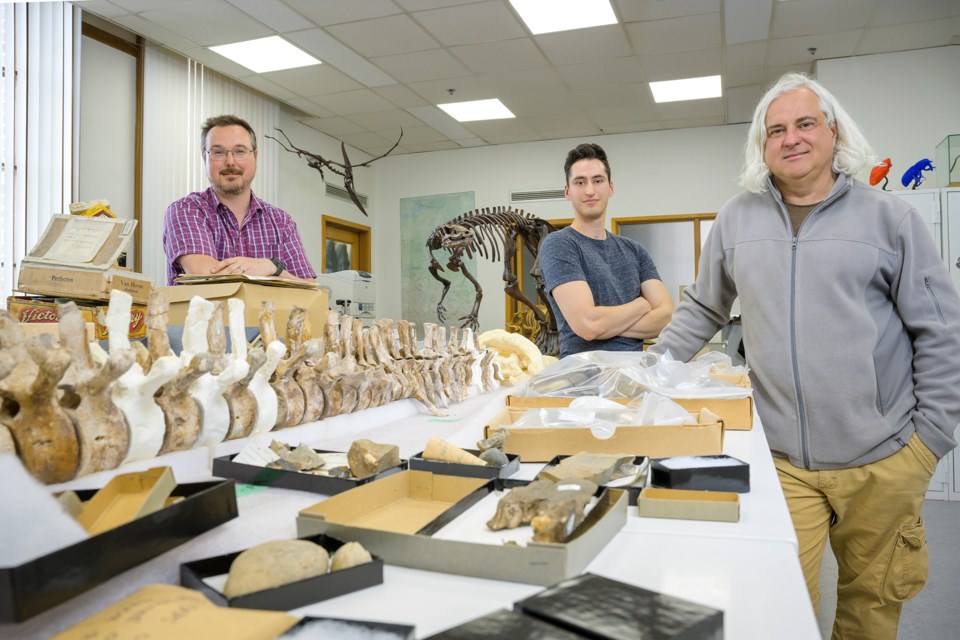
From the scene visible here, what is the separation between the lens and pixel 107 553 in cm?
67

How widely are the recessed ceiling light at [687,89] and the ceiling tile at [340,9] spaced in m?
2.86

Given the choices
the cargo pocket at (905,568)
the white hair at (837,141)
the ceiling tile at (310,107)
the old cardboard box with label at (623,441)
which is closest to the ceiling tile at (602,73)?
the ceiling tile at (310,107)

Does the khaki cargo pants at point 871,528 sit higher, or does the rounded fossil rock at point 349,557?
the rounded fossil rock at point 349,557

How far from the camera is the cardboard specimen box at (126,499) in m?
0.80

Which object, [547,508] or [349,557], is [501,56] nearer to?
[547,508]

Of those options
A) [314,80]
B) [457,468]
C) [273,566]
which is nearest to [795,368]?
[457,468]

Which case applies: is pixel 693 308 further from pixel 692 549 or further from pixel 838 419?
pixel 692 549

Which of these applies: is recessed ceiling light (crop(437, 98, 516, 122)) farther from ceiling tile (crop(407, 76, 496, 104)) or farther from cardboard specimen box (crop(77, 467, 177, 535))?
cardboard specimen box (crop(77, 467, 177, 535))

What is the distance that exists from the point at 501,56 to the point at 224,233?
379cm

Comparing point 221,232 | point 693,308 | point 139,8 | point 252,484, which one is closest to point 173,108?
point 139,8

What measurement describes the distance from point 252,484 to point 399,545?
0.44 meters

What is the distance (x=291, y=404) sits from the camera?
1.44 meters

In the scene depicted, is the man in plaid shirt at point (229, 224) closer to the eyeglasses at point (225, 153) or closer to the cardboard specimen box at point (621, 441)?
the eyeglasses at point (225, 153)

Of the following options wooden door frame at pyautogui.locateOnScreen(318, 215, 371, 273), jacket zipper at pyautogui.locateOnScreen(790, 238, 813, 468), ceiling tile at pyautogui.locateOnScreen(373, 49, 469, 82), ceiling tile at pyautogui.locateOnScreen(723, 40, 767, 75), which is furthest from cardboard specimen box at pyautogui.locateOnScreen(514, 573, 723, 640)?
wooden door frame at pyautogui.locateOnScreen(318, 215, 371, 273)
